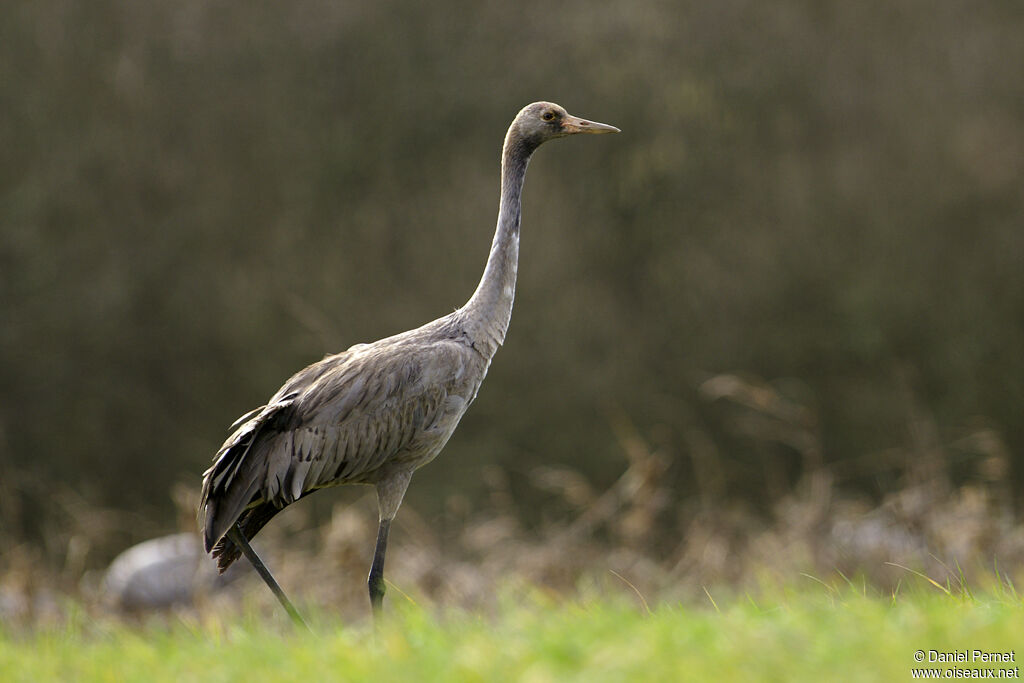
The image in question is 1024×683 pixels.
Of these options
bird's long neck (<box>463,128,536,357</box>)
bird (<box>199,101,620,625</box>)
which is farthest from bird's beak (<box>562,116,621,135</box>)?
bird (<box>199,101,620,625</box>)

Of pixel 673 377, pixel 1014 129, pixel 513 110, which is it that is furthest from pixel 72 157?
pixel 1014 129

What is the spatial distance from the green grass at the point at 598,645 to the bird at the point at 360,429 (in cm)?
38

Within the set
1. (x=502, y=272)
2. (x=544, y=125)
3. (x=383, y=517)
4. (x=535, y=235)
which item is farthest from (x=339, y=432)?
(x=535, y=235)

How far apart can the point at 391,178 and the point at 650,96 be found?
169 centimetres

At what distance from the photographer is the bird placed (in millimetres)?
3574

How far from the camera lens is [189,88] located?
7250 millimetres

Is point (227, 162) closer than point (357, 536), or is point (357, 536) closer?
point (357, 536)

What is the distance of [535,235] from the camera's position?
7.23 meters

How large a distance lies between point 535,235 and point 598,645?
16.1 ft

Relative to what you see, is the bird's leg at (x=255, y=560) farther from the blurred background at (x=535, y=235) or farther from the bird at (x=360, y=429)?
the blurred background at (x=535, y=235)

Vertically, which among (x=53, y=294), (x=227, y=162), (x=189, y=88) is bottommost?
(x=53, y=294)

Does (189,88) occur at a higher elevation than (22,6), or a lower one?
lower

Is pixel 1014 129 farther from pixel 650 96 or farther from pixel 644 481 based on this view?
pixel 644 481

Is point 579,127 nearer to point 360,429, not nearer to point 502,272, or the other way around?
point 502,272
